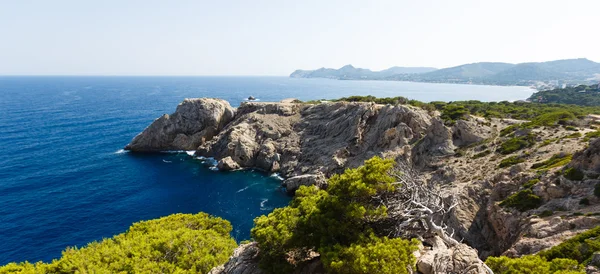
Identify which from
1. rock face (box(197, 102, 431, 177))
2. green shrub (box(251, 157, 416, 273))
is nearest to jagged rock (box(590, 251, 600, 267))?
green shrub (box(251, 157, 416, 273))

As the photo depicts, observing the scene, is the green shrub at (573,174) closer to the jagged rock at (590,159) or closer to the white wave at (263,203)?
the jagged rock at (590,159)

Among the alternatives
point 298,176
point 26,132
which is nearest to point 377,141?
point 298,176

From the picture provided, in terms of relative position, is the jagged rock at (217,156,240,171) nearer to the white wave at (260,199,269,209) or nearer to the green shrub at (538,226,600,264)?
the white wave at (260,199,269,209)

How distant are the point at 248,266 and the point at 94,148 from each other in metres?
86.0

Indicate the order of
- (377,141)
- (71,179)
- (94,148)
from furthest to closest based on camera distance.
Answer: (94,148) → (377,141) → (71,179)

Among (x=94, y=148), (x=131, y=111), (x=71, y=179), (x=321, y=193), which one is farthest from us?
(x=131, y=111)

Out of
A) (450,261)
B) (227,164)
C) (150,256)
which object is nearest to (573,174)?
(450,261)

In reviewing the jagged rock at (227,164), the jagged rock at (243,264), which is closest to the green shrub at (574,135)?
the jagged rock at (243,264)

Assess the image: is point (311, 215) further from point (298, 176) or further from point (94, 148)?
point (94, 148)

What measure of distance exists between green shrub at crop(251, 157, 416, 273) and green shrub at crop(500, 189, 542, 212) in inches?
877

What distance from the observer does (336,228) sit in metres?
20.5

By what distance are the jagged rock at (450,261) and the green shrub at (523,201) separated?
21405 millimetres

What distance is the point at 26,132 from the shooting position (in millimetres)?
96938

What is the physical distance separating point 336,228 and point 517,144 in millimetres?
46013
